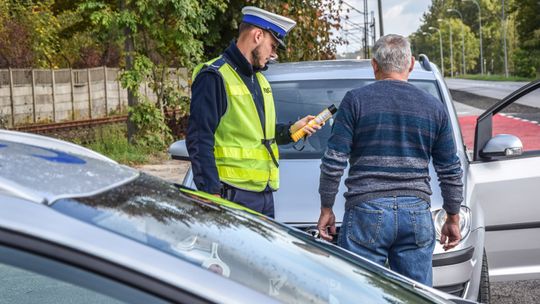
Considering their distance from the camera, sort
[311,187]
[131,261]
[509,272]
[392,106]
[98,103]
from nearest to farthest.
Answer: [131,261] → [392,106] → [311,187] → [509,272] → [98,103]

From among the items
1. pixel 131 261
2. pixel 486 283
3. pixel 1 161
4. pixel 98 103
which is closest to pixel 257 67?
pixel 486 283

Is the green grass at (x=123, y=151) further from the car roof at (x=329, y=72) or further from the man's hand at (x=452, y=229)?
the man's hand at (x=452, y=229)

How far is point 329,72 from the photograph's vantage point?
20.9 ft

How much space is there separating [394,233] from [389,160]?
325 mm

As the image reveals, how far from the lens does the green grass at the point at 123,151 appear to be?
15.9 m

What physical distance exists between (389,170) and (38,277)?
8.61 ft

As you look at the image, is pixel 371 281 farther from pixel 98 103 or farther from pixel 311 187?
pixel 98 103

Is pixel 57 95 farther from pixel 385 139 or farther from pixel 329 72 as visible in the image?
pixel 385 139

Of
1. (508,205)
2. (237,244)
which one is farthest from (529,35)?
(237,244)

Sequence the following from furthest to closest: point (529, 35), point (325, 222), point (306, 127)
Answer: point (529, 35)
point (306, 127)
point (325, 222)

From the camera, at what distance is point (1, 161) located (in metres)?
2.04

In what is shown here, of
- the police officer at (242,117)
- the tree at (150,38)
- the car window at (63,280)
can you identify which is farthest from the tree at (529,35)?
the car window at (63,280)

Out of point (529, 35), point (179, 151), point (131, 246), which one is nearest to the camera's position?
point (131, 246)

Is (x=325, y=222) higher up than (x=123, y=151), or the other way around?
(x=123, y=151)
